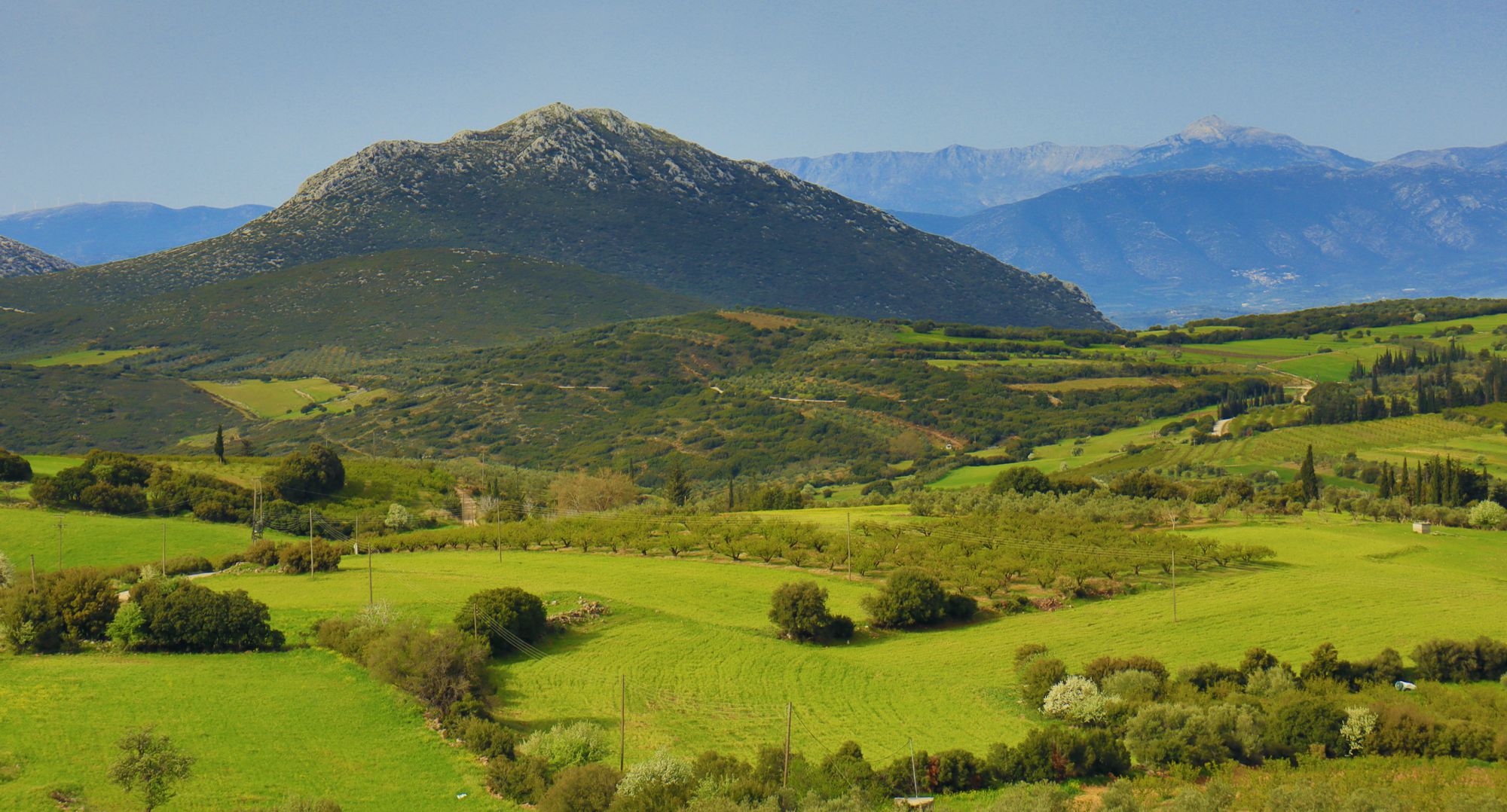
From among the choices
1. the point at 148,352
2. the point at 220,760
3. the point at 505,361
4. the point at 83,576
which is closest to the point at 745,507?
the point at 83,576

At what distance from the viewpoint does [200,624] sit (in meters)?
38.0

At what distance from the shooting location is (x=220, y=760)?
1144 inches

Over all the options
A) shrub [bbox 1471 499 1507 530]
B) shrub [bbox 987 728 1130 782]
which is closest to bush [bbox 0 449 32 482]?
shrub [bbox 987 728 1130 782]

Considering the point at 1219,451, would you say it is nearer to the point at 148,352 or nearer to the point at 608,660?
the point at 608,660

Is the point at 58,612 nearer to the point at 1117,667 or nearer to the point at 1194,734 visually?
the point at 1117,667

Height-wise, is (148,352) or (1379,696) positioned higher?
(148,352)

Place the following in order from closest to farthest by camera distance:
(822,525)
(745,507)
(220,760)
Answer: (220,760), (822,525), (745,507)

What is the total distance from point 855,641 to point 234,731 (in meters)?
19.8

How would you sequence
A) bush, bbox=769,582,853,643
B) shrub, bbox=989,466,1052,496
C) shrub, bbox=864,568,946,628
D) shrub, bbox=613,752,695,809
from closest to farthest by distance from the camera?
1. shrub, bbox=613,752,695,809
2. bush, bbox=769,582,853,643
3. shrub, bbox=864,568,946,628
4. shrub, bbox=989,466,1052,496

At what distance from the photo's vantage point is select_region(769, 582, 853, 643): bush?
137ft

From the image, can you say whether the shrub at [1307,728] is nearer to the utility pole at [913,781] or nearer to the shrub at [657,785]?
the utility pole at [913,781]

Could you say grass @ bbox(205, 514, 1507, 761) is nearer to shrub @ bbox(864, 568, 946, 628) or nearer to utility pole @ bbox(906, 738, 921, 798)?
shrub @ bbox(864, 568, 946, 628)

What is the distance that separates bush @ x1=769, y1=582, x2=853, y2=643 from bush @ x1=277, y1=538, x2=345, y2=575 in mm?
19609

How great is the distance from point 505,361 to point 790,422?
180ft
